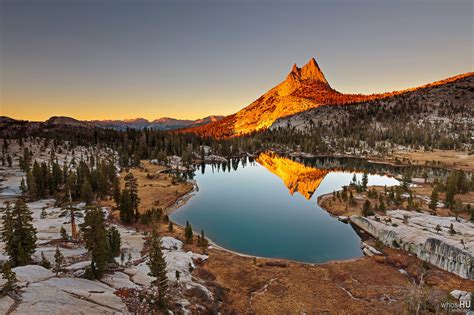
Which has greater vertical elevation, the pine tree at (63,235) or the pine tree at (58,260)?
the pine tree at (58,260)

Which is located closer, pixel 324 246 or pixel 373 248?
pixel 373 248

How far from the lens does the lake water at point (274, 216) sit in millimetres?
45656

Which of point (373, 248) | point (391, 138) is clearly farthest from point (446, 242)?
point (391, 138)

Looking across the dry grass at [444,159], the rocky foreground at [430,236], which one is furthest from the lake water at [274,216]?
the dry grass at [444,159]

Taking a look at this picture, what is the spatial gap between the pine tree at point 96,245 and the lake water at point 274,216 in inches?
920

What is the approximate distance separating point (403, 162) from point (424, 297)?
4793 inches

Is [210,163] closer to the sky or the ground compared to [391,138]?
closer to the ground

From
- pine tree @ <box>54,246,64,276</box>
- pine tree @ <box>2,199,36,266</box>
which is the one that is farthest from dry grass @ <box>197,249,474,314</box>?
pine tree @ <box>2,199,36,266</box>

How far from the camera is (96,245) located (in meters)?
25.9

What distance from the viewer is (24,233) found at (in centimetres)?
2741

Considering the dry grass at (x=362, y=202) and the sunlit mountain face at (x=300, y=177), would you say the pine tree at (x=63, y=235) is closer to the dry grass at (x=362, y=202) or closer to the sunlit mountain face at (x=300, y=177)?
the dry grass at (x=362, y=202)

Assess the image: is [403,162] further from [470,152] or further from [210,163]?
[210,163]

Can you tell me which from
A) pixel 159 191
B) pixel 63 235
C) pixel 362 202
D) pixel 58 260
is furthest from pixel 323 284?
pixel 159 191

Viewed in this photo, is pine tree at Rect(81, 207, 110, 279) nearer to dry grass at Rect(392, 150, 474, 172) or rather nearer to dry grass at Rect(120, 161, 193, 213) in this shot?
dry grass at Rect(120, 161, 193, 213)
